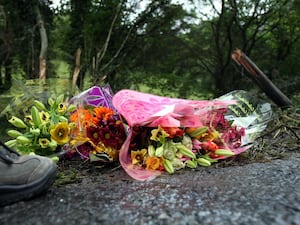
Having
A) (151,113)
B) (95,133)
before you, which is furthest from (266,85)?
(95,133)

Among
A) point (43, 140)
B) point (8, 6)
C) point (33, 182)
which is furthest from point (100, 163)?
point (8, 6)

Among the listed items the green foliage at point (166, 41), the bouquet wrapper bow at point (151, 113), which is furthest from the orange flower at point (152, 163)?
the green foliage at point (166, 41)

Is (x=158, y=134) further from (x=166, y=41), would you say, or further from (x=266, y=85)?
(x=166, y=41)

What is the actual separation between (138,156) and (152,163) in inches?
2.4

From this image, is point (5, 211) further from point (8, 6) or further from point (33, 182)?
point (8, 6)

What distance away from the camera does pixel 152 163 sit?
4.36ft

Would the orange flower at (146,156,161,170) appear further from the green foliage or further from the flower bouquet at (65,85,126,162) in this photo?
the green foliage

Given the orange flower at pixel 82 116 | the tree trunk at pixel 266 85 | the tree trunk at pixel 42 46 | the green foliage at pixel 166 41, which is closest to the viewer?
the orange flower at pixel 82 116

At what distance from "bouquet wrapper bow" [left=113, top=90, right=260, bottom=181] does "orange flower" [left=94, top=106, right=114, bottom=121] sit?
8cm

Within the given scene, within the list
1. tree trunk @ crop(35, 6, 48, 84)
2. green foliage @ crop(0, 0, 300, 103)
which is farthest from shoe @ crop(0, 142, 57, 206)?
green foliage @ crop(0, 0, 300, 103)

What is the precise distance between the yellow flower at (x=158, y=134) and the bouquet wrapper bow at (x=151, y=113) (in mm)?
21

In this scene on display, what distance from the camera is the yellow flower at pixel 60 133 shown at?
142 centimetres

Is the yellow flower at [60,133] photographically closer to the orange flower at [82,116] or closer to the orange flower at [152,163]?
the orange flower at [82,116]

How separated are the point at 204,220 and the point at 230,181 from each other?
0.40 m
